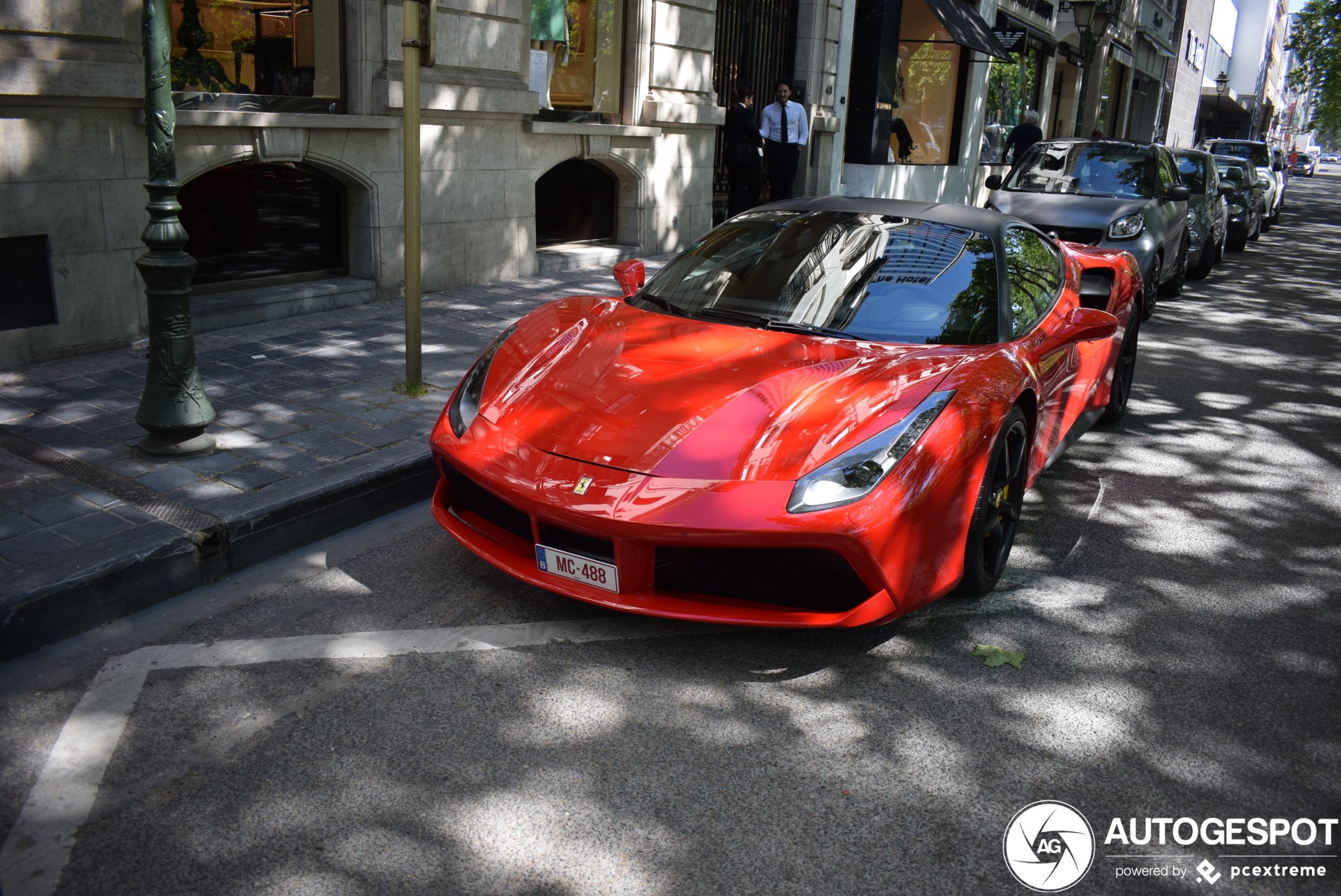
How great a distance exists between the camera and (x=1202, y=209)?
1300cm

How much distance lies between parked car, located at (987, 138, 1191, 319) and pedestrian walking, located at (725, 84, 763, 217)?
2.94 metres

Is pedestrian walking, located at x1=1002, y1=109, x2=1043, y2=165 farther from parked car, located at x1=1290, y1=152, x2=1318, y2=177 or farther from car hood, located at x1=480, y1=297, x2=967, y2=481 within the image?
parked car, located at x1=1290, y1=152, x2=1318, y2=177

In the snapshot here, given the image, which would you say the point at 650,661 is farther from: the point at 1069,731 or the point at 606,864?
the point at 1069,731

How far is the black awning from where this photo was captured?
1767 cm

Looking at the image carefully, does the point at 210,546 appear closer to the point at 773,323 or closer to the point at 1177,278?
the point at 773,323

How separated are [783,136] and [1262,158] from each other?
13371 mm

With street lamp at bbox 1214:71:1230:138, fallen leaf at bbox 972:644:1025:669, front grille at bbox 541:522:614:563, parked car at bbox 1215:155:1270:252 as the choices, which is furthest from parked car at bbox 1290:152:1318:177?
front grille at bbox 541:522:614:563

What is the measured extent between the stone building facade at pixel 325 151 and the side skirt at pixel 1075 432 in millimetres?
5061

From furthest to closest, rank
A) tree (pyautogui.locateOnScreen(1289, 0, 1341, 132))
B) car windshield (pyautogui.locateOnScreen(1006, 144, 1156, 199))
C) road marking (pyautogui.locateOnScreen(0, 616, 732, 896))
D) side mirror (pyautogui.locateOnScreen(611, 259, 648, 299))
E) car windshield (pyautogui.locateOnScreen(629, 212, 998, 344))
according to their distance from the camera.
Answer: tree (pyautogui.locateOnScreen(1289, 0, 1341, 132)) < car windshield (pyautogui.locateOnScreen(1006, 144, 1156, 199)) < side mirror (pyautogui.locateOnScreen(611, 259, 648, 299)) < car windshield (pyautogui.locateOnScreen(629, 212, 998, 344)) < road marking (pyautogui.locateOnScreen(0, 616, 732, 896))

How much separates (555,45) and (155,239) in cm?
738

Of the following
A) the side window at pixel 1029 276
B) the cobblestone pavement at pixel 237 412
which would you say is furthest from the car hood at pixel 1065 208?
the cobblestone pavement at pixel 237 412

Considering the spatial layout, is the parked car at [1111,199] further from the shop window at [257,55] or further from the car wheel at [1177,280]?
the shop window at [257,55]

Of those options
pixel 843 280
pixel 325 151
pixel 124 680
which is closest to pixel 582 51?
pixel 325 151

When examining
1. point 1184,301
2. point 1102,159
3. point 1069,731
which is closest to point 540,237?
point 1102,159
